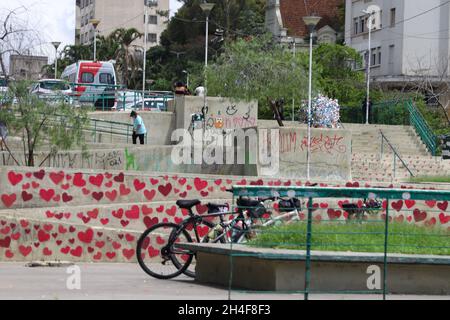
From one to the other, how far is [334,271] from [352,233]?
51 centimetres

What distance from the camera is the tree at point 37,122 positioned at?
29391mm

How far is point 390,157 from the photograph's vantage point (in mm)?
38375

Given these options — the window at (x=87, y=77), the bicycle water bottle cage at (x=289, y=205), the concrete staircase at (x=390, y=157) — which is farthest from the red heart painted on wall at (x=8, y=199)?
the window at (x=87, y=77)

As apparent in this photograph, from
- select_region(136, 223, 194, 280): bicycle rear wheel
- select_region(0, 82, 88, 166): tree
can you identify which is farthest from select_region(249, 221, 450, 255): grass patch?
select_region(0, 82, 88, 166): tree

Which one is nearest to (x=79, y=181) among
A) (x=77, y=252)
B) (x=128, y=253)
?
(x=77, y=252)

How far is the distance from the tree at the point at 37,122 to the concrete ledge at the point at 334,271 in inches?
638

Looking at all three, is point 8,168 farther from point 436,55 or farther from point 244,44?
point 436,55

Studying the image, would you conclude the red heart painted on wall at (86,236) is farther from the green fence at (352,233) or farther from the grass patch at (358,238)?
the grass patch at (358,238)

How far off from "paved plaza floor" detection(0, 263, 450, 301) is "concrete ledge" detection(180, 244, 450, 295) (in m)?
0.28

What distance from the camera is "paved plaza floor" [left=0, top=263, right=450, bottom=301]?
12555mm

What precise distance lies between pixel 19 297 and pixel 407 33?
182 ft

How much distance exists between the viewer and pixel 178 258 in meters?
15.6

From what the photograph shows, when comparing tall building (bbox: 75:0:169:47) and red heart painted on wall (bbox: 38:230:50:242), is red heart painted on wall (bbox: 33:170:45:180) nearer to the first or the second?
red heart painted on wall (bbox: 38:230:50:242)
